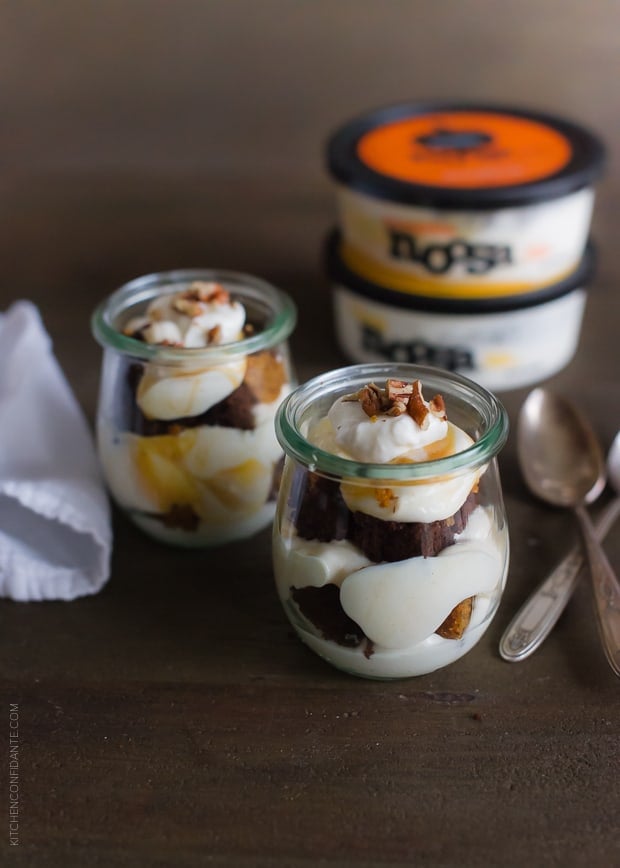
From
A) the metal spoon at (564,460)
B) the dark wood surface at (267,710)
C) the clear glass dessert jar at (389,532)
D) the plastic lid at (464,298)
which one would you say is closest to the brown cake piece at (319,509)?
the clear glass dessert jar at (389,532)

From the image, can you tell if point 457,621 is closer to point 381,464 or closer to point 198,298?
point 381,464

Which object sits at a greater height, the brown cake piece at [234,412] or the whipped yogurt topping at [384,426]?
the whipped yogurt topping at [384,426]

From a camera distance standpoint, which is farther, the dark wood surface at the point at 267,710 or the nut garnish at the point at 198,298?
the nut garnish at the point at 198,298

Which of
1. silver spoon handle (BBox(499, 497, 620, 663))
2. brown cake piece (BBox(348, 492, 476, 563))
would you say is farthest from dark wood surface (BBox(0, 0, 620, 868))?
brown cake piece (BBox(348, 492, 476, 563))

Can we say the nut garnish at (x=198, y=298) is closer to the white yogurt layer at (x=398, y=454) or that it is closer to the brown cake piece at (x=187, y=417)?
the brown cake piece at (x=187, y=417)

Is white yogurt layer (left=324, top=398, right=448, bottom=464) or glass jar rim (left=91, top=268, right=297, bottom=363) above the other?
white yogurt layer (left=324, top=398, right=448, bottom=464)

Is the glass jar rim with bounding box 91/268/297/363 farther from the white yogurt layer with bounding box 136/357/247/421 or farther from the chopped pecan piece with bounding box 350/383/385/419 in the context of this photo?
the chopped pecan piece with bounding box 350/383/385/419
